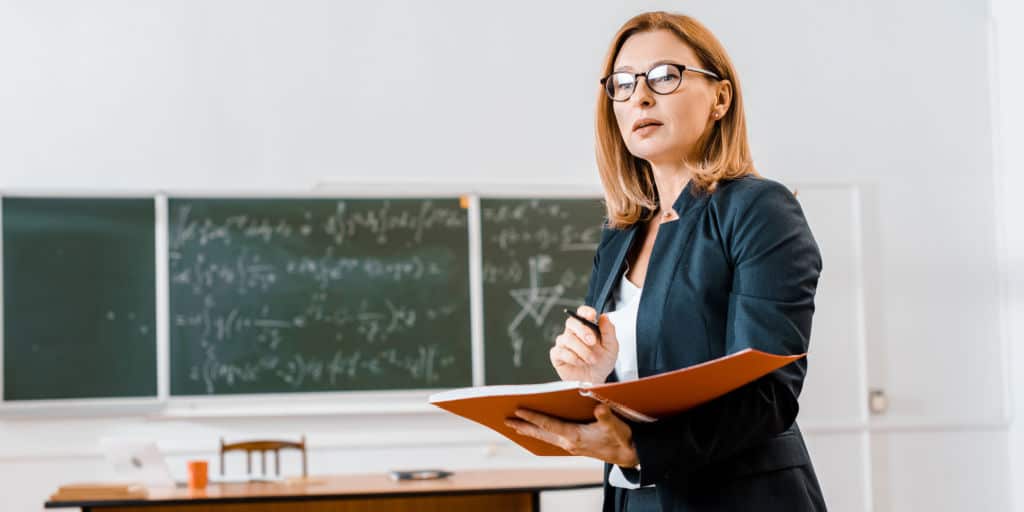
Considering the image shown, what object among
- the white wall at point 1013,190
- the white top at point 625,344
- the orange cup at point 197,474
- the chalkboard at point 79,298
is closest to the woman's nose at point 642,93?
the white top at point 625,344

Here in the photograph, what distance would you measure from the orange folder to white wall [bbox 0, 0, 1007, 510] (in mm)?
3496

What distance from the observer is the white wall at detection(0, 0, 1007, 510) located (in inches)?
182

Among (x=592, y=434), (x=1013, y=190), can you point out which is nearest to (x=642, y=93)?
(x=592, y=434)

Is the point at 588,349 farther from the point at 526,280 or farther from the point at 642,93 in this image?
the point at 526,280

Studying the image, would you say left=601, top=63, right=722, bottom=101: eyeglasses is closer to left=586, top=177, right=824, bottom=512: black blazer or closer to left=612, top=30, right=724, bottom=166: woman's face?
left=612, top=30, right=724, bottom=166: woman's face

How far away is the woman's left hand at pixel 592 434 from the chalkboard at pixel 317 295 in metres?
3.48

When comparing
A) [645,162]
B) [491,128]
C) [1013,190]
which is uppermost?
[491,128]

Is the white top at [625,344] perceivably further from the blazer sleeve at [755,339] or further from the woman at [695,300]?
the blazer sleeve at [755,339]

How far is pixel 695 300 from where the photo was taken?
1.27 m

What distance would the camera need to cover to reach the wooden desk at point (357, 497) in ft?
11.9

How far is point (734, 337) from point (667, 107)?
0.31 metres

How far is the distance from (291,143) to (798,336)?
377 centimetres

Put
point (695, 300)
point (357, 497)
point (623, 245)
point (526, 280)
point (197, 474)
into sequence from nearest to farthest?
point (695, 300)
point (623, 245)
point (357, 497)
point (197, 474)
point (526, 280)

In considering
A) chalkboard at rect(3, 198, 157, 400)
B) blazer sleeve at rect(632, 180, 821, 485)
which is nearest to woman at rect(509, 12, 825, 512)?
blazer sleeve at rect(632, 180, 821, 485)
